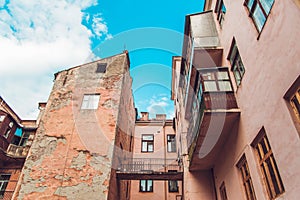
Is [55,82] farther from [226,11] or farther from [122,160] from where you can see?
[226,11]

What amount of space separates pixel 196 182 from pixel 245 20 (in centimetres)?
739

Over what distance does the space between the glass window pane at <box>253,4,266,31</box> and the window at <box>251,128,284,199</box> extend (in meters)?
2.93

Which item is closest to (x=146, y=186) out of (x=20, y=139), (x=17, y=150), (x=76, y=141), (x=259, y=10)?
(x=76, y=141)

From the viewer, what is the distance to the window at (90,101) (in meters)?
13.1

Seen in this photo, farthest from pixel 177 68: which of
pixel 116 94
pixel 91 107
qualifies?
pixel 91 107

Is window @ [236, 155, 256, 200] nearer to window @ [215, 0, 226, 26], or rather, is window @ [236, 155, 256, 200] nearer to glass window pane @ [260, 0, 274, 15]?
glass window pane @ [260, 0, 274, 15]

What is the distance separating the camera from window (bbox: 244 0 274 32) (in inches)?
223

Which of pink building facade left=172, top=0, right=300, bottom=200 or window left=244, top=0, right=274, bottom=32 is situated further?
window left=244, top=0, right=274, bottom=32

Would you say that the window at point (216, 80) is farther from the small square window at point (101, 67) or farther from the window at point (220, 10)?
the small square window at point (101, 67)

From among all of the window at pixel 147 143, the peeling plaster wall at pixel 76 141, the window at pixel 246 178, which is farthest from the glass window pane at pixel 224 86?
the window at pixel 147 143

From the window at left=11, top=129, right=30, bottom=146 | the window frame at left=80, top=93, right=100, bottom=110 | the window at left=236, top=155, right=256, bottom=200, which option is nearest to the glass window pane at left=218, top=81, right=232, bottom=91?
the window at left=236, top=155, right=256, bottom=200

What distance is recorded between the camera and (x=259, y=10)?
620 centimetres

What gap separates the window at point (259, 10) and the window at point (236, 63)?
4.57 feet

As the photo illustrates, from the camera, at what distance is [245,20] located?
7078 millimetres
